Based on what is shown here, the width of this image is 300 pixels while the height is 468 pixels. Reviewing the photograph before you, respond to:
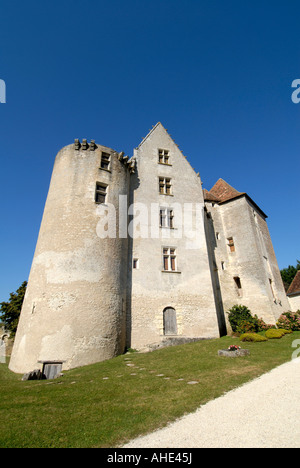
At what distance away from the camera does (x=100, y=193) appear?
58.5 ft

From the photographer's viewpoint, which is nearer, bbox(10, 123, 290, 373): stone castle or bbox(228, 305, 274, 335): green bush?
bbox(10, 123, 290, 373): stone castle

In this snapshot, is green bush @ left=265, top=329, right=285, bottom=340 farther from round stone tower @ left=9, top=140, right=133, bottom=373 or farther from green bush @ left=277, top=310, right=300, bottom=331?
round stone tower @ left=9, top=140, right=133, bottom=373

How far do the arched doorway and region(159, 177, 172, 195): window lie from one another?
34.2ft

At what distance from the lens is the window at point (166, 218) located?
2121 centimetres

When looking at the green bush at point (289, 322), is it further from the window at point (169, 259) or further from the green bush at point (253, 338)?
the window at point (169, 259)

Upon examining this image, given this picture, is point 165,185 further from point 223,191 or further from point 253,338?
point 253,338

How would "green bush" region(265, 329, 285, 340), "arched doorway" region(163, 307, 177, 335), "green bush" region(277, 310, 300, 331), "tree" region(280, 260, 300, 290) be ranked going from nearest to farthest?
"green bush" region(265, 329, 285, 340), "arched doorway" region(163, 307, 177, 335), "green bush" region(277, 310, 300, 331), "tree" region(280, 260, 300, 290)

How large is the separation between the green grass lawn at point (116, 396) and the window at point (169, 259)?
7952 millimetres

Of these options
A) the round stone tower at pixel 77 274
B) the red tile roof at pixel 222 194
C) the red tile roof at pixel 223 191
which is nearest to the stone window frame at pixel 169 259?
the round stone tower at pixel 77 274

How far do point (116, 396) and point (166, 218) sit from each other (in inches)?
615

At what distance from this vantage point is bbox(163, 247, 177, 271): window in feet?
64.9

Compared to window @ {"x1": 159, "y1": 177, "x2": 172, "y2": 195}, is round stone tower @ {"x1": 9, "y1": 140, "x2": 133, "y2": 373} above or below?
below

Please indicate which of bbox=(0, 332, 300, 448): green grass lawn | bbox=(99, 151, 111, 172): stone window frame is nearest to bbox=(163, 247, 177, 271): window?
bbox=(0, 332, 300, 448): green grass lawn
